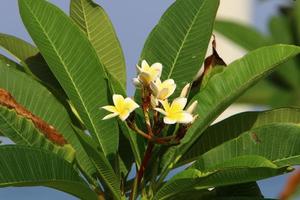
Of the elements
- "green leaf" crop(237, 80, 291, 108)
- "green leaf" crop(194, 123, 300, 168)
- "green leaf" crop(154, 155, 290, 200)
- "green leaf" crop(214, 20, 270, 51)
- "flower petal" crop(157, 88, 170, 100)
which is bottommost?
"green leaf" crop(237, 80, 291, 108)

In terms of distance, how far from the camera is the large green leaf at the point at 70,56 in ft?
6.30

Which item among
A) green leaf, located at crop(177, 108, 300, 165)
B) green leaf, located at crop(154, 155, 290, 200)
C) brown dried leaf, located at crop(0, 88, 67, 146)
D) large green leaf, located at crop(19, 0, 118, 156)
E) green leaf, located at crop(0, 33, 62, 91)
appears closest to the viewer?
green leaf, located at crop(154, 155, 290, 200)

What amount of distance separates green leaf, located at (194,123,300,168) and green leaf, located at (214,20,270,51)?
1.30 meters

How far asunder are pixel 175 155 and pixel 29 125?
18.2 inches

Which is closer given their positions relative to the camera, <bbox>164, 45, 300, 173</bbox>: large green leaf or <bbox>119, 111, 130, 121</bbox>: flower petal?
<bbox>119, 111, 130, 121</bbox>: flower petal

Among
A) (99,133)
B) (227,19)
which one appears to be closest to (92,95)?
(99,133)

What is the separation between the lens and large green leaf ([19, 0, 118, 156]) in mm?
1921

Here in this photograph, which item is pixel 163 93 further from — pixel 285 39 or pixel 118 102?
pixel 285 39

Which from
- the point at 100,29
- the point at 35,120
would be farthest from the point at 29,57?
the point at 35,120

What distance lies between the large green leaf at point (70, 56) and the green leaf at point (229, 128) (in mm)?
291

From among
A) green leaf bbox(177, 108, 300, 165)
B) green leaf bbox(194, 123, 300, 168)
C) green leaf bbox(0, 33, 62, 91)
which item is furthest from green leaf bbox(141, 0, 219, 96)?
green leaf bbox(0, 33, 62, 91)

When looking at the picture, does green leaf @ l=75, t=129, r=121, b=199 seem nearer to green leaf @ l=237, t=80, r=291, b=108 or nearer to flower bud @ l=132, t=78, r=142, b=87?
flower bud @ l=132, t=78, r=142, b=87

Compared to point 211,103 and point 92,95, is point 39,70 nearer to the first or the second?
point 92,95

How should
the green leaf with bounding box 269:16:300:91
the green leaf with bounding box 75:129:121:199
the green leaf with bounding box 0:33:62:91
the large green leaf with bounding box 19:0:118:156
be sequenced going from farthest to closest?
the green leaf with bounding box 0:33:62:91 < the large green leaf with bounding box 19:0:118:156 < the green leaf with bounding box 75:129:121:199 < the green leaf with bounding box 269:16:300:91
